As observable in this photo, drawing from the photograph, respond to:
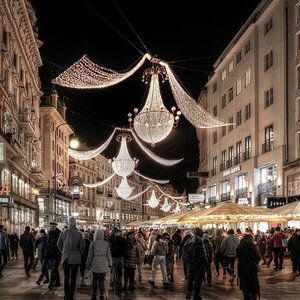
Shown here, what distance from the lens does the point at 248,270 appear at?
10.5m

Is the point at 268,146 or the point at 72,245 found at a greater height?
the point at 268,146

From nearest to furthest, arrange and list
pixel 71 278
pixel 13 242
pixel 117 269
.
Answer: pixel 71 278, pixel 117 269, pixel 13 242

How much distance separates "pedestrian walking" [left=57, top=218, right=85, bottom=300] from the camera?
11.3 m

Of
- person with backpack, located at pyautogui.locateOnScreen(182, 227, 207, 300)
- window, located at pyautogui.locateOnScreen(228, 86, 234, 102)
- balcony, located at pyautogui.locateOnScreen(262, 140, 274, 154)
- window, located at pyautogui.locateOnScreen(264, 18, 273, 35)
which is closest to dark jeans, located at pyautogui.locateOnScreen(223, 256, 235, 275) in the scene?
person with backpack, located at pyautogui.locateOnScreen(182, 227, 207, 300)

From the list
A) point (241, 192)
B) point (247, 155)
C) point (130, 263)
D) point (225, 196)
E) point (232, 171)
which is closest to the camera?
point (130, 263)

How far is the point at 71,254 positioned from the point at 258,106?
31.5 metres

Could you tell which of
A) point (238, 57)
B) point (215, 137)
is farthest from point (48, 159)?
point (238, 57)

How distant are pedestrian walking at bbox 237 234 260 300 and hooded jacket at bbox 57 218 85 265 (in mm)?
3559

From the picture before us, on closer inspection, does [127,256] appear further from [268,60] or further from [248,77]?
[248,77]

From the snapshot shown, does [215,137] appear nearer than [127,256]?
No

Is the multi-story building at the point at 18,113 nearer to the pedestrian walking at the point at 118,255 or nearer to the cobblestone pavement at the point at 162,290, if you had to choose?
the cobblestone pavement at the point at 162,290

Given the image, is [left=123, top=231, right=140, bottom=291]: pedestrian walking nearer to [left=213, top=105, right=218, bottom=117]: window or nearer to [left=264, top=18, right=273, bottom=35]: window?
[left=264, top=18, right=273, bottom=35]: window

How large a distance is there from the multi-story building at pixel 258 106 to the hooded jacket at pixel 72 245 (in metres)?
24.5

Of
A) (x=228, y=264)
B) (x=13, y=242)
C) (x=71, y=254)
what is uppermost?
(x=71, y=254)
